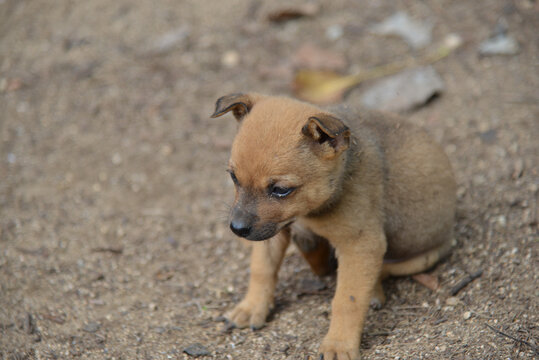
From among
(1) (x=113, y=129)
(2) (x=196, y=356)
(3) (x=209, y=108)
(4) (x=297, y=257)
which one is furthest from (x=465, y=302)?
(1) (x=113, y=129)

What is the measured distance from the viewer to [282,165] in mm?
4492

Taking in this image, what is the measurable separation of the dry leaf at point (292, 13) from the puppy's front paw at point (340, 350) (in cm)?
648

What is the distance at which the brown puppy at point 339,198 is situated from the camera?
4.55 metres

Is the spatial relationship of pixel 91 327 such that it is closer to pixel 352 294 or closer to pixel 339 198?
pixel 352 294

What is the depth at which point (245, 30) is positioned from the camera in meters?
9.92

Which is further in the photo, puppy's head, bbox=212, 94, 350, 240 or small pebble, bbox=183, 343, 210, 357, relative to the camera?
small pebble, bbox=183, 343, 210, 357

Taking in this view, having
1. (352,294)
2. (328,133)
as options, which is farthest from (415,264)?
(328,133)

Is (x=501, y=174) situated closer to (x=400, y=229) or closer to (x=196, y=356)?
(x=400, y=229)

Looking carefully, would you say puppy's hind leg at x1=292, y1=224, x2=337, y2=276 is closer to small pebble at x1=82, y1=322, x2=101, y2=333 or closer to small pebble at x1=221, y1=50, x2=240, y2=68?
small pebble at x1=82, y1=322, x2=101, y2=333

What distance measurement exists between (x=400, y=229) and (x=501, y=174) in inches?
82.5

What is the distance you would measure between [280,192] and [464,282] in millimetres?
2315

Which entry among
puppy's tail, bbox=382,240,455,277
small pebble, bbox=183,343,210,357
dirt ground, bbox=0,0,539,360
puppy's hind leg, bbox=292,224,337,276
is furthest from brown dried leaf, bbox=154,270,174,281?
puppy's tail, bbox=382,240,455,277

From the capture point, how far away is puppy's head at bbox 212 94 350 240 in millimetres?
4488

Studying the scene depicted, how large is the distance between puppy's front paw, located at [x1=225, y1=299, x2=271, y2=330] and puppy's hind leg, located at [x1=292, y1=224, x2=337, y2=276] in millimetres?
659
